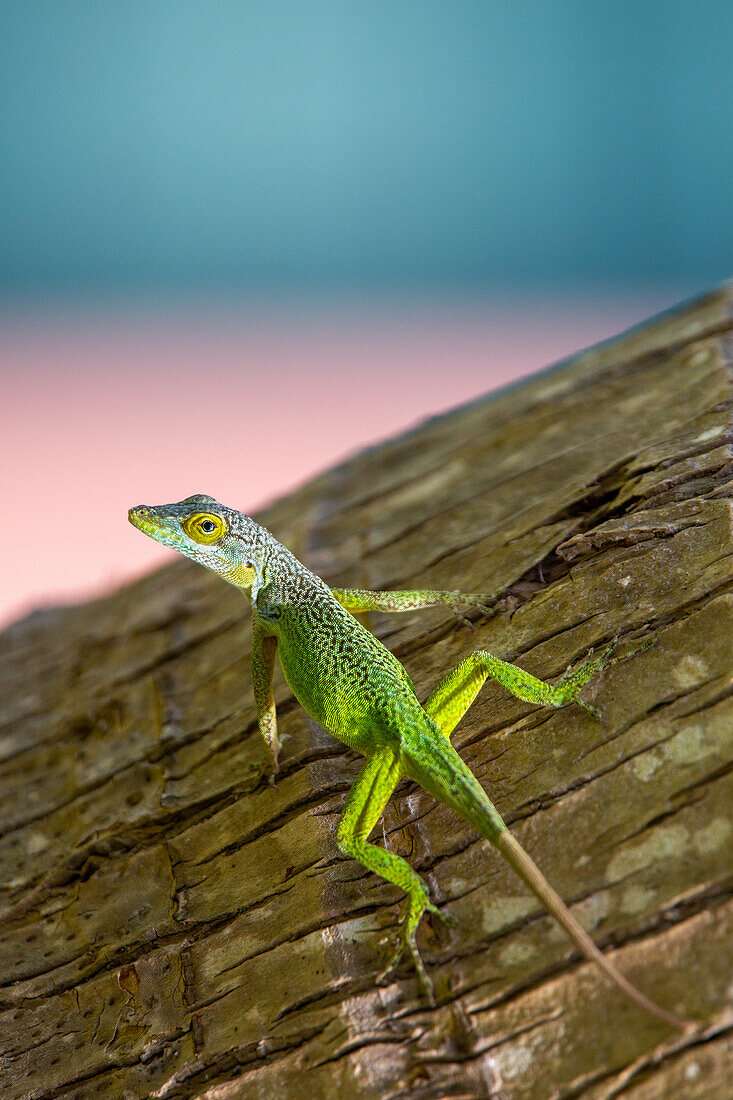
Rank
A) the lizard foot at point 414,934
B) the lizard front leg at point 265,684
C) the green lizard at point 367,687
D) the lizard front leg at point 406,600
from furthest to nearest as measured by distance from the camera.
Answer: the lizard front leg at point 406,600, the lizard front leg at point 265,684, the green lizard at point 367,687, the lizard foot at point 414,934

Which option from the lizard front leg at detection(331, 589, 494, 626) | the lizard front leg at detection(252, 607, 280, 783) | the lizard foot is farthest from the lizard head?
the lizard foot

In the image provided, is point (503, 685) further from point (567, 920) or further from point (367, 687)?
point (567, 920)

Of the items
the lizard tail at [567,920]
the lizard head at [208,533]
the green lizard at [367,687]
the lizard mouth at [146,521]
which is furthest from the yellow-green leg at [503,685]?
the lizard mouth at [146,521]

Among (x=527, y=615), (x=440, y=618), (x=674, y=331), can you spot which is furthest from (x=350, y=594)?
(x=674, y=331)

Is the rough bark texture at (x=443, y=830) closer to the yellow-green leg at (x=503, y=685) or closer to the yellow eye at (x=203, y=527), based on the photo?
the yellow-green leg at (x=503, y=685)

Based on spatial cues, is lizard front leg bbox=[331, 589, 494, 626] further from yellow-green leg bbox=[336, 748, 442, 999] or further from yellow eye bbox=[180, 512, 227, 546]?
yellow-green leg bbox=[336, 748, 442, 999]

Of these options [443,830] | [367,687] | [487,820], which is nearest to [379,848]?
[443,830]

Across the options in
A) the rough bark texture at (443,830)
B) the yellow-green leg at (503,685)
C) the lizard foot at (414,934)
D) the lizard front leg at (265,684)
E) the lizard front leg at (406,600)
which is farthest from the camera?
Answer: the lizard front leg at (406,600)
